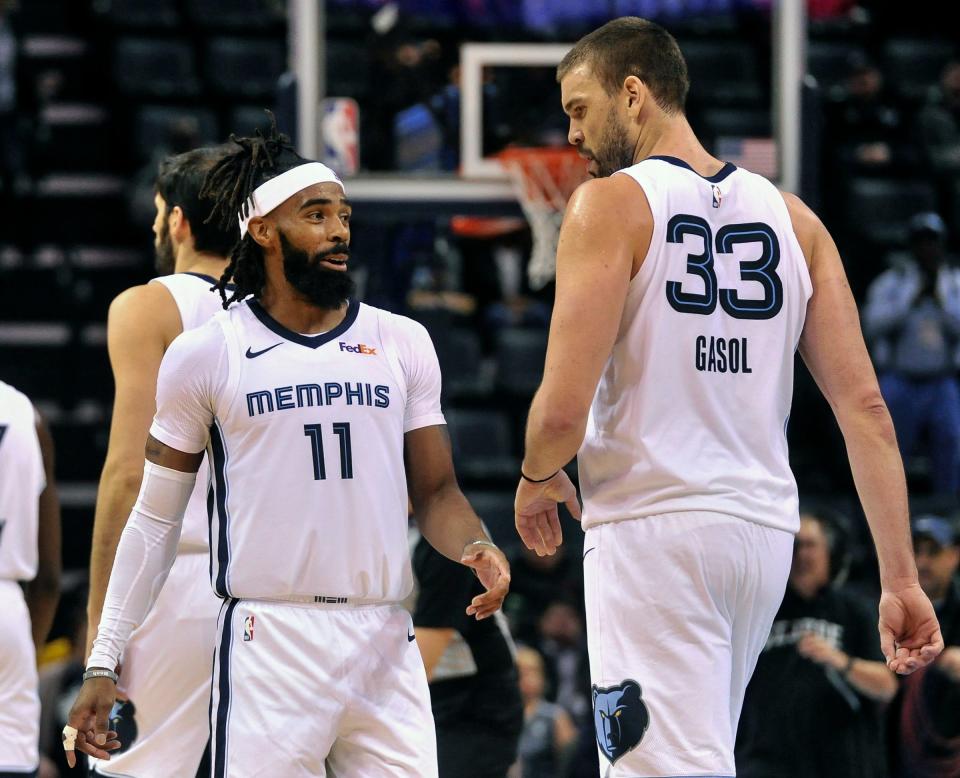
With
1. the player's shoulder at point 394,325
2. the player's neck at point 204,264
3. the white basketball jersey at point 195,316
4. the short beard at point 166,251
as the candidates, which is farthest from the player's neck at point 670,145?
the short beard at point 166,251

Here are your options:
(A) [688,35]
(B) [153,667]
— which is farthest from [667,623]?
(A) [688,35]

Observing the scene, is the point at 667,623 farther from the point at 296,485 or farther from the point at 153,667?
the point at 153,667

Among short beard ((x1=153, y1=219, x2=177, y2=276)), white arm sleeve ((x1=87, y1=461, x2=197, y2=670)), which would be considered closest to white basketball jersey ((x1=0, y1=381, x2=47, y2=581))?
short beard ((x1=153, y1=219, x2=177, y2=276))

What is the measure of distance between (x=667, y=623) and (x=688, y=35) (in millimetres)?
7491

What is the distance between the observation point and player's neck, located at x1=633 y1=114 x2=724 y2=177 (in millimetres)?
3943

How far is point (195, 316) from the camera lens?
446cm

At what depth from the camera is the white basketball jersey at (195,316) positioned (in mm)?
4379

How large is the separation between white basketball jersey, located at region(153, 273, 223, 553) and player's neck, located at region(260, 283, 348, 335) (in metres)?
0.36

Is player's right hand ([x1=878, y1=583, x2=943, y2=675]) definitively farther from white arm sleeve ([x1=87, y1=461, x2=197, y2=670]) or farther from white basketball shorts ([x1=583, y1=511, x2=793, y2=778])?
white arm sleeve ([x1=87, y1=461, x2=197, y2=670])

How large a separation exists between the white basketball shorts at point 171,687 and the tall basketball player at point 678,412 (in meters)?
1.02

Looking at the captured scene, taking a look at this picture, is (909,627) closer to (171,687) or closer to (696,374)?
(696,374)

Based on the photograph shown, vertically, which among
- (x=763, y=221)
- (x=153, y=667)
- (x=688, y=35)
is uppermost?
(x=688, y=35)

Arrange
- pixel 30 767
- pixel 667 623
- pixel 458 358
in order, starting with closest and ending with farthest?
pixel 667 623 → pixel 30 767 → pixel 458 358

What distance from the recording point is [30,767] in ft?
16.9
